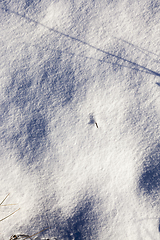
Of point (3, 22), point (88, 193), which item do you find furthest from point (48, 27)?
point (88, 193)

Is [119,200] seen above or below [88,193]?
below

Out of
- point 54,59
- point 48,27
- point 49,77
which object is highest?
point 48,27

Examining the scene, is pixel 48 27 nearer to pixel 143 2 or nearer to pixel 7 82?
pixel 7 82

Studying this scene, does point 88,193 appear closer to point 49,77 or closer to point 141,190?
point 141,190

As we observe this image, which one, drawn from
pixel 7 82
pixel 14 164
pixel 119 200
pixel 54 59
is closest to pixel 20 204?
pixel 14 164

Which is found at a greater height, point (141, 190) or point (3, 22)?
point (3, 22)

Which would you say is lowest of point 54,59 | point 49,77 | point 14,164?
point 14,164
